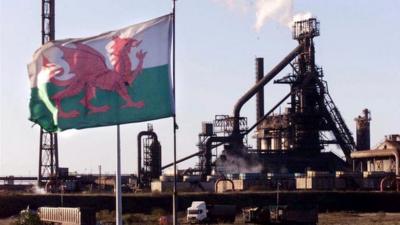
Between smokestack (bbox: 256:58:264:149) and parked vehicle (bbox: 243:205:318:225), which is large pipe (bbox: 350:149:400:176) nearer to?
smokestack (bbox: 256:58:264:149)

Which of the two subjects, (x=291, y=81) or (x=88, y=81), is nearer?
(x=88, y=81)

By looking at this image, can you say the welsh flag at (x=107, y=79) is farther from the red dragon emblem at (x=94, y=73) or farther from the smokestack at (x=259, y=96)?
the smokestack at (x=259, y=96)

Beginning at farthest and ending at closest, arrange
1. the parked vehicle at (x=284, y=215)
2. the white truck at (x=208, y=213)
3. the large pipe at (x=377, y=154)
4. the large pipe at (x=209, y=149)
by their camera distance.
→ 1. the large pipe at (x=209, y=149)
2. the large pipe at (x=377, y=154)
3. the white truck at (x=208, y=213)
4. the parked vehicle at (x=284, y=215)

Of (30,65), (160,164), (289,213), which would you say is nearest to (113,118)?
(30,65)

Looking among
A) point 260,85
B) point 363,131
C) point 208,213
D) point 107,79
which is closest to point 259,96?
point 260,85

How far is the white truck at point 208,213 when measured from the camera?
57.4 meters

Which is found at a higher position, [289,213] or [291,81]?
[291,81]

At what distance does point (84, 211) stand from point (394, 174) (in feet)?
196

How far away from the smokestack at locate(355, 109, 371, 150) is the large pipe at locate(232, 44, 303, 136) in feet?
36.8

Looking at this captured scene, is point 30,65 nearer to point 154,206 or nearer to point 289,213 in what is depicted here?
point 289,213

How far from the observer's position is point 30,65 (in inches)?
596

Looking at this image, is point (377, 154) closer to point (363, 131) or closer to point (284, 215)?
point (363, 131)

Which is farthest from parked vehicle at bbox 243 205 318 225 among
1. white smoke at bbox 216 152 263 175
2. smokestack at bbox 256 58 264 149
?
smokestack at bbox 256 58 264 149

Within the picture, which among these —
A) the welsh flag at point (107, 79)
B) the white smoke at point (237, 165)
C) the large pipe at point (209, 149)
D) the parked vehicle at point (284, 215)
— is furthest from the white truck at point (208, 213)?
the welsh flag at point (107, 79)
